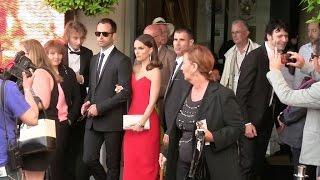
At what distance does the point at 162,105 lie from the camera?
7.96 meters

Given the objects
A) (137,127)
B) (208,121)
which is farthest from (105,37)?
(208,121)

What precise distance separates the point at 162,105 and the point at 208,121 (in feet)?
7.08

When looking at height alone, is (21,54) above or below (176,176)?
above

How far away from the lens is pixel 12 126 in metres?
5.29

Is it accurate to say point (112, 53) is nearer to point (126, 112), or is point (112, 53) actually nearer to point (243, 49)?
point (126, 112)

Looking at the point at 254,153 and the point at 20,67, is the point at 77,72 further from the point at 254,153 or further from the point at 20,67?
the point at 20,67

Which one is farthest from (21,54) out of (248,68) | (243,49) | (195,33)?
(195,33)

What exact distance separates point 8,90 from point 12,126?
0.97ft

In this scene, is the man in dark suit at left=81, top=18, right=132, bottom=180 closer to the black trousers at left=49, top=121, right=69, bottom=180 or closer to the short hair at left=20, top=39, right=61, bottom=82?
the black trousers at left=49, top=121, right=69, bottom=180

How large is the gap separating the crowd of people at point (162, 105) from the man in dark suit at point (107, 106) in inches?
0.5

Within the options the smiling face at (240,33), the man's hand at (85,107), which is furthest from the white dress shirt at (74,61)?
the smiling face at (240,33)

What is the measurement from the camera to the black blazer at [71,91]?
8.09 metres

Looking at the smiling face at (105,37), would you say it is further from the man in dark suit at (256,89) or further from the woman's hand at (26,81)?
the woman's hand at (26,81)

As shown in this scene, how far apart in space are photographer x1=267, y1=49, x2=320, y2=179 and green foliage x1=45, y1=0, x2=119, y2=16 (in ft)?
10.3
